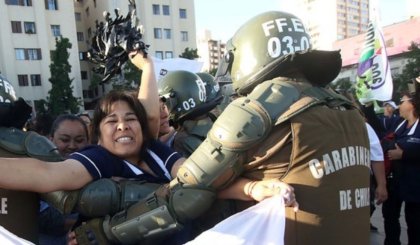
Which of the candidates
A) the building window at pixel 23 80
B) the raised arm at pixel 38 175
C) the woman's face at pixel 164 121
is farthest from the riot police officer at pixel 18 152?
the building window at pixel 23 80

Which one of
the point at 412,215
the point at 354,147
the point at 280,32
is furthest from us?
the point at 412,215

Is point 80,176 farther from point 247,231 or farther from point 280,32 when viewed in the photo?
point 280,32

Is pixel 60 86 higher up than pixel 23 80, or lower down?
lower down

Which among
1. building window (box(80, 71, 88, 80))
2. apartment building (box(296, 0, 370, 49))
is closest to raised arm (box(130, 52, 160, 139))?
building window (box(80, 71, 88, 80))

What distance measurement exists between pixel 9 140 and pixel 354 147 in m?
1.65

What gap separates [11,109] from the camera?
223 cm

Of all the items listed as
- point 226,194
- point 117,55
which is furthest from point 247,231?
point 117,55

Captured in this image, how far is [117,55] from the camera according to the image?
2.67 m

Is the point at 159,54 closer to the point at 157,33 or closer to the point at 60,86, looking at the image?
the point at 157,33

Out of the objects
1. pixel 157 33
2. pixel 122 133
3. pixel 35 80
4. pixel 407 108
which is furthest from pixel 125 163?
pixel 157 33

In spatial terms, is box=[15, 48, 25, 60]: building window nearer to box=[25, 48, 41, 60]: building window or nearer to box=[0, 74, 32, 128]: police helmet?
box=[25, 48, 41, 60]: building window

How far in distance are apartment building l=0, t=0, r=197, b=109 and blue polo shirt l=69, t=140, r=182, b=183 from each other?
32008mm

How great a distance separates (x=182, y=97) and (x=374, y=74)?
4888mm

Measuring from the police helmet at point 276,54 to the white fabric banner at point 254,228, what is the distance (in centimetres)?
59
